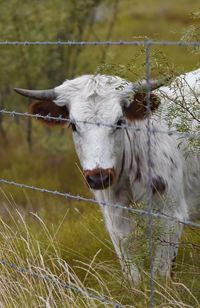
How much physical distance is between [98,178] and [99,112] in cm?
51

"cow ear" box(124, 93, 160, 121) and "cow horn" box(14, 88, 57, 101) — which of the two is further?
"cow horn" box(14, 88, 57, 101)

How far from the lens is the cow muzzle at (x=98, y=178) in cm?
443

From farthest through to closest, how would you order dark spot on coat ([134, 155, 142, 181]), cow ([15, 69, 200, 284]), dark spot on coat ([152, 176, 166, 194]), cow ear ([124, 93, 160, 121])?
dark spot on coat ([134, 155, 142, 181])
dark spot on coat ([152, 176, 166, 194])
cow ear ([124, 93, 160, 121])
cow ([15, 69, 200, 284])

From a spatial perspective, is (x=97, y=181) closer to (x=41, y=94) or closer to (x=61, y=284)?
(x=61, y=284)

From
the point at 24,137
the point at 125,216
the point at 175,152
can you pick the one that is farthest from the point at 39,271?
the point at 24,137

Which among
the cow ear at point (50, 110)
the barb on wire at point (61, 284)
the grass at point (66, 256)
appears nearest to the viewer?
the barb on wire at point (61, 284)

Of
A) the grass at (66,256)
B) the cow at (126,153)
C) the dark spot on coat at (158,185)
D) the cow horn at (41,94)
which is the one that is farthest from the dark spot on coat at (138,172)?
the cow horn at (41,94)

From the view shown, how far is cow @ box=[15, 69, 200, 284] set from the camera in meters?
4.57

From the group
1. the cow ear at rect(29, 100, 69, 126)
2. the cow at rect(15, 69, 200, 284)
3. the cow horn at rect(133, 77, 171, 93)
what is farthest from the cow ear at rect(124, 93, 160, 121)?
the cow ear at rect(29, 100, 69, 126)

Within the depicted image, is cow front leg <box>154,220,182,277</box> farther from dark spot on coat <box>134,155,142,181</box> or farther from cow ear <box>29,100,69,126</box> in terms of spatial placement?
cow ear <box>29,100,69,126</box>

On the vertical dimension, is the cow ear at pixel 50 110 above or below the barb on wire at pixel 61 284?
above

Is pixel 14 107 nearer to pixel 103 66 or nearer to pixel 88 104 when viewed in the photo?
pixel 88 104

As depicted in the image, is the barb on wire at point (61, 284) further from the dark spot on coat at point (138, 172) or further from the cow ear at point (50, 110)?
the cow ear at point (50, 110)

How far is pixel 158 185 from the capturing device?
4930 millimetres
